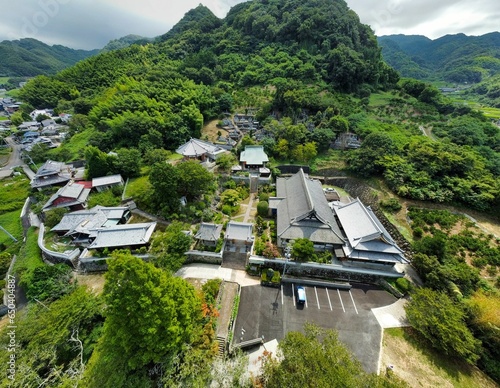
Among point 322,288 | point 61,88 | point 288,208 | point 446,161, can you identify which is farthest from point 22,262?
point 61,88

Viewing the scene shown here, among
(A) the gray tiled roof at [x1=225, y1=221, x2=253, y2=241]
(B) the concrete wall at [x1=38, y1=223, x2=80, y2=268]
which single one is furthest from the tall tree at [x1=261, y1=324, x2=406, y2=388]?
(B) the concrete wall at [x1=38, y1=223, x2=80, y2=268]

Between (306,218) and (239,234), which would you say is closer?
(306,218)

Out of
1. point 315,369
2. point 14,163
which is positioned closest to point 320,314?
point 315,369

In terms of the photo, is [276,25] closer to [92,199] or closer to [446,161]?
[446,161]

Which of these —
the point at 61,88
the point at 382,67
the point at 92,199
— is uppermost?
the point at 382,67

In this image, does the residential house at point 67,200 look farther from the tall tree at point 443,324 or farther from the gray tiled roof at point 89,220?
the tall tree at point 443,324

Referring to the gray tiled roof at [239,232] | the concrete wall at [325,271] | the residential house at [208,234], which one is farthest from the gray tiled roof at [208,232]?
the concrete wall at [325,271]

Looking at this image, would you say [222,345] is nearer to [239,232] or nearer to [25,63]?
[239,232]
